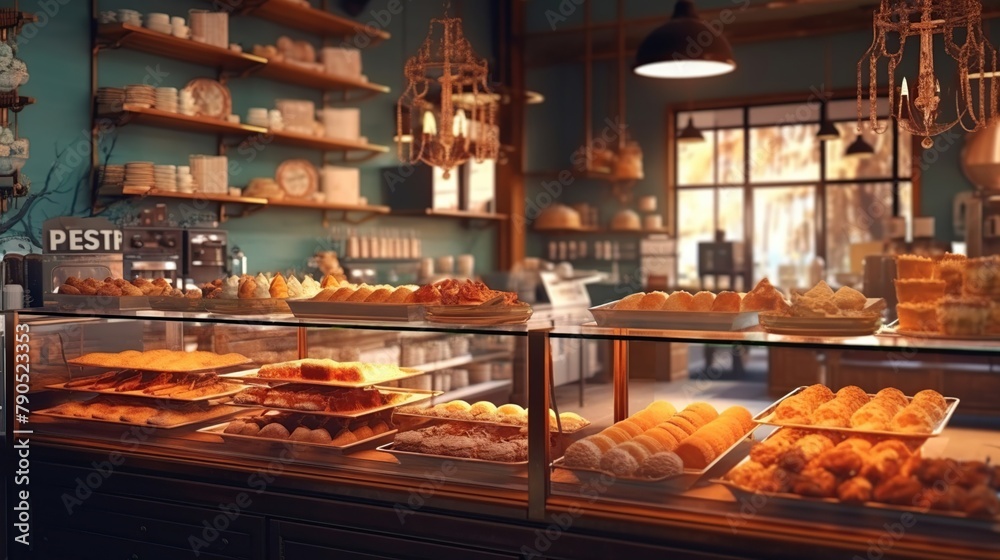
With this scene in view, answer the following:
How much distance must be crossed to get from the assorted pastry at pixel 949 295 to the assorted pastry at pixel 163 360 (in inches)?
79.3

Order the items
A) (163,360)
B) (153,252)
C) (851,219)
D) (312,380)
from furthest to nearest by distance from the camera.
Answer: (851,219) < (153,252) < (163,360) < (312,380)

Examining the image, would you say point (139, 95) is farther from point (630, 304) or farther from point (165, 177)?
point (630, 304)

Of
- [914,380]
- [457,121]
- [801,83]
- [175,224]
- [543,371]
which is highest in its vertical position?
[801,83]

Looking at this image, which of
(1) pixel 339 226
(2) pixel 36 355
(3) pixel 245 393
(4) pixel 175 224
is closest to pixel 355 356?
(3) pixel 245 393

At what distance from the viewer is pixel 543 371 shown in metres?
2.17

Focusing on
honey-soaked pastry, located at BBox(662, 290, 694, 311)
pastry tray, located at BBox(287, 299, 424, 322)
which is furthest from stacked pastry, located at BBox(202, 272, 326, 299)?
honey-soaked pastry, located at BBox(662, 290, 694, 311)

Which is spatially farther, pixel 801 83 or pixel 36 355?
pixel 801 83

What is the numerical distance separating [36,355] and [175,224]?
A: 8.22 feet

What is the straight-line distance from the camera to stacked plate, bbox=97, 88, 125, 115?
4.98m

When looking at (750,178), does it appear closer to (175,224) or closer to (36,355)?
(175,224)

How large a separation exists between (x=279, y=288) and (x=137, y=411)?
0.63 m

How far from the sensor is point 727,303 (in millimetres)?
2266

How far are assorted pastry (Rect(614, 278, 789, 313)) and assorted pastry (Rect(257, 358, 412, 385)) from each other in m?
0.86

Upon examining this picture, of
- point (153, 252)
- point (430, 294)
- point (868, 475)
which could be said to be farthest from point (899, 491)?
point (153, 252)
